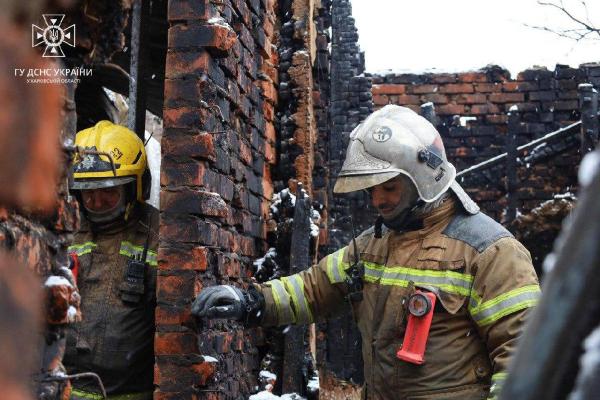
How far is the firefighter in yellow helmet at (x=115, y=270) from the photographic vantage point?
134 inches

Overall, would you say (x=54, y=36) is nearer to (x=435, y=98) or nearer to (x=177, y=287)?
(x=177, y=287)

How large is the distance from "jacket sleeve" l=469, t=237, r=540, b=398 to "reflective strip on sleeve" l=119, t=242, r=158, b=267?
1.52 meters

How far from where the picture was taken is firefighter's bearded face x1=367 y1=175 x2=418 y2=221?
10.4 feet

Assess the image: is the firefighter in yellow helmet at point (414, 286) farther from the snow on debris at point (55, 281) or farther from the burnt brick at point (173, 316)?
the snow on debris at point (55, 281)

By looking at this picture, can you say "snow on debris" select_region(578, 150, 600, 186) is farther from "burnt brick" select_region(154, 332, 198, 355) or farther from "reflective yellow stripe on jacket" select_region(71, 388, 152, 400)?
"reflective yellow stripe on jacket" select_region(71, 388, 152, 400)

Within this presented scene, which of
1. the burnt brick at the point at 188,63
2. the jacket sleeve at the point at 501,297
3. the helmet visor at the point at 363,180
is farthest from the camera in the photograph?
the helmet visor at the point at 363,180

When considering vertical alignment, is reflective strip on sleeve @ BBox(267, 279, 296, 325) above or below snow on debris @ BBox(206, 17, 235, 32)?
below

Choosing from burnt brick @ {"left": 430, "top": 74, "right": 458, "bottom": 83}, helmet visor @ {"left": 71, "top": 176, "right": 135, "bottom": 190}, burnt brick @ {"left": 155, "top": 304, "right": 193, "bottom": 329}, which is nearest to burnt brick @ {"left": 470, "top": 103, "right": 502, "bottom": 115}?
burnt brick @ {"left": 430, "top": 74, "right": 458, "bottom": 83}

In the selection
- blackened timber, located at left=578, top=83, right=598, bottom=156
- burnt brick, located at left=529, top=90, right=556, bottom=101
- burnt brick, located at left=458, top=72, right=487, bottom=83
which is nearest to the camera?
blackened timber, located at left=578, top=83, right=598, bottom=156

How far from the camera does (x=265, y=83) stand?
418 centimetres

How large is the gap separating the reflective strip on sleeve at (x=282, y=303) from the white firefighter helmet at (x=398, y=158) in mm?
511

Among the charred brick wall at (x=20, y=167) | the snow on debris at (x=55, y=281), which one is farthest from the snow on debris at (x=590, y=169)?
the snow on debris at (x=55, y=281)

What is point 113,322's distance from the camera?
3.43 meters

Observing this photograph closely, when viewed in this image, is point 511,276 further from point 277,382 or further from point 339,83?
point 339,83
